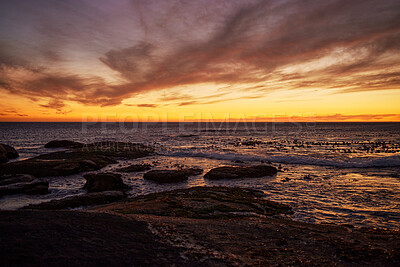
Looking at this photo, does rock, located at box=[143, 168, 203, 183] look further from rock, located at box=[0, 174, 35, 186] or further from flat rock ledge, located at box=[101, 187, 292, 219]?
rock, located at box=[0, 174, 35, 186]

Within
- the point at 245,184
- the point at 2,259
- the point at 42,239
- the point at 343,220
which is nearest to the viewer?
the point at 2,259

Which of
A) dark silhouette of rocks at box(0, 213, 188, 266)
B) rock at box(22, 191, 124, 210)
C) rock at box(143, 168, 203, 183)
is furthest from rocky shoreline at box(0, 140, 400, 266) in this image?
rock at box(143, 168, 203, 183)

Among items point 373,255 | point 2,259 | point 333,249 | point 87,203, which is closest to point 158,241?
point 2,259

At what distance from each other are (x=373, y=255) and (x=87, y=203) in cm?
1405

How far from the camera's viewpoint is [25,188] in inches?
612

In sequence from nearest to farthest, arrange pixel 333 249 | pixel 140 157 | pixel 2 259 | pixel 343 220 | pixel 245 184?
pixel 2 259 → pixel 333 249 → pixel 343 220 → pixel 245 184 → pixel 140 157

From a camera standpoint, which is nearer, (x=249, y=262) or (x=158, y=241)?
(x=249, y=262)

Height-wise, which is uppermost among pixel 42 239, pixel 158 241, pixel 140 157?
pixel 42 239

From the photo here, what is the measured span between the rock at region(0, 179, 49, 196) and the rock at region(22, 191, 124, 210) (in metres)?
3.68

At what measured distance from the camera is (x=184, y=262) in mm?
5121

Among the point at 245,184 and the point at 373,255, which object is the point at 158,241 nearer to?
the point at 373,255

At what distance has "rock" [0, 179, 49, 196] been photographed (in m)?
15.0

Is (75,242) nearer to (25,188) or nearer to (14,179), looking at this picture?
(25,188)

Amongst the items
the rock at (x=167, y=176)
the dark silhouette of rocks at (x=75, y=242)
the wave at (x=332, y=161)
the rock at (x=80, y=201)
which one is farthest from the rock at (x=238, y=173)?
the dark silhouette of rocks at (x=75, y=242)
